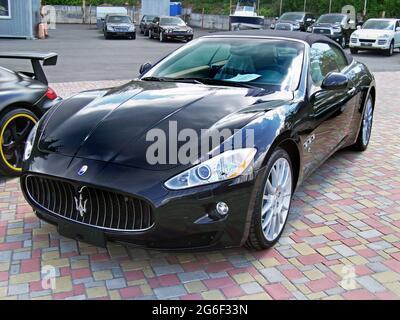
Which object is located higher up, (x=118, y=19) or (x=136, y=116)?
(x=118, y=19)

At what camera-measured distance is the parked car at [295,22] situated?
86.7ft

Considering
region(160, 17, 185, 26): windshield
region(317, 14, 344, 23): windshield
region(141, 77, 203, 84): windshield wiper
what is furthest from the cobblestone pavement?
region(160, 17, 185, 26): windshield

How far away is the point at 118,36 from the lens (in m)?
28.2

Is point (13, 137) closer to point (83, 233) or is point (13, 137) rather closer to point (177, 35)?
point (83, 233)

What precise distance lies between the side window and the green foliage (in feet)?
Answer: 101

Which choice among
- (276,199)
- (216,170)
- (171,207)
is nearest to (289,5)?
(276,199)

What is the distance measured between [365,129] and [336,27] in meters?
19.5

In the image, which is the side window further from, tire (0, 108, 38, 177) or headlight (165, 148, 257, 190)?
tire (0, 108, 38, 177)

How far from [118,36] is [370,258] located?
87.5ft

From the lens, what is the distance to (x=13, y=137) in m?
4.82

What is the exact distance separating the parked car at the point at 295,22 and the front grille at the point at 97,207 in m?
24.7

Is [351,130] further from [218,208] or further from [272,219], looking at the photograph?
[218,208]

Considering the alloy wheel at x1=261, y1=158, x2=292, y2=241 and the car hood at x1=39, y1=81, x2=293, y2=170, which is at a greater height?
the car hood at x1=39, y1=81, x2=293, y2=170

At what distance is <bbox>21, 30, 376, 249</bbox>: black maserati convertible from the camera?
286 centimetres
